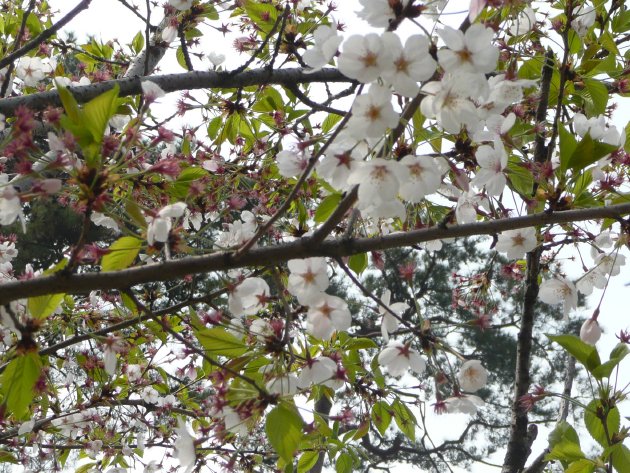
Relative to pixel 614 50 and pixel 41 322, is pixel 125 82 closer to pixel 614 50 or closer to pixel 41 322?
pixel 41 322

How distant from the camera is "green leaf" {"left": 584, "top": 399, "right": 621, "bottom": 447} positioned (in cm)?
186

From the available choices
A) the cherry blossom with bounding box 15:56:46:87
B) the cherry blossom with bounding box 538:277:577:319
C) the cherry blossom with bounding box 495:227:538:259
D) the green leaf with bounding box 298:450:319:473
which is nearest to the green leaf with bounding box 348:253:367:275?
the cherry blossom with bounding box 495:227:538:259

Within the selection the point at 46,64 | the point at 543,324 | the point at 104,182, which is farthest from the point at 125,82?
the point at 543,324

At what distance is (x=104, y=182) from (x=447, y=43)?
24.8 inches

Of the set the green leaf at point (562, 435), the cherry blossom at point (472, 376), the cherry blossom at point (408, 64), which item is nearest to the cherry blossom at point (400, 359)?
the cherry blossom at point (472, 376)

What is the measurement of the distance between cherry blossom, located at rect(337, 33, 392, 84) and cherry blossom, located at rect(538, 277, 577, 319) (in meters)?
1.16

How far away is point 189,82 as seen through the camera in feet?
8.82

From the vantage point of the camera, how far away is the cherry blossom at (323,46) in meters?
1.25

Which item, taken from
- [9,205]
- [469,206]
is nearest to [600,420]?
[469,206]

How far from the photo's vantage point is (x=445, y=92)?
3.88 feet

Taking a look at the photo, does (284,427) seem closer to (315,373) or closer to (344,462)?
(315,373)

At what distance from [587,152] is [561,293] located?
0.79 meters

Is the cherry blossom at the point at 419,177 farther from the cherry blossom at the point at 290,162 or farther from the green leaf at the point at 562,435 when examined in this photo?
the green leaf at the point at 562,435

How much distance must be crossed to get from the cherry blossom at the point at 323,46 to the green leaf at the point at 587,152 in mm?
507
